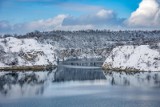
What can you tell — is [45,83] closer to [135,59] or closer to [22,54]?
[135,59]

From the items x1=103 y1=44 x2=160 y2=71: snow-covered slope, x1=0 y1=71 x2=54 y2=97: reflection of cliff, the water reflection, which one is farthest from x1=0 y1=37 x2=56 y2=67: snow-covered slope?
x1=0 y1=71 x2=54 y2=97: reflection of cliff

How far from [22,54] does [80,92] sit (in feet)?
208

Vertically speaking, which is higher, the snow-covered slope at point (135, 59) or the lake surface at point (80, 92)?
the snow-covered slope at point (135, 59)

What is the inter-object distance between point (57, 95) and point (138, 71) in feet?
165

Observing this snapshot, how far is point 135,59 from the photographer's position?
11638 cm

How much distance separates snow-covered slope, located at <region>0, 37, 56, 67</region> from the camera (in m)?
124

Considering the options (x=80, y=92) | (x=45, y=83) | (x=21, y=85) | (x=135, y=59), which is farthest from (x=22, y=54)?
(x=80, y=92)

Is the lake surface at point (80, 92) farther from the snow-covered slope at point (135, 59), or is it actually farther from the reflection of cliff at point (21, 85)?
the snow-covered slope at point (135, 59)

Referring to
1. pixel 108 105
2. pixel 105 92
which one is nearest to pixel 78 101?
pixel 108 105

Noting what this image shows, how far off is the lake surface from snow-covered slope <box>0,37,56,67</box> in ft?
91.9

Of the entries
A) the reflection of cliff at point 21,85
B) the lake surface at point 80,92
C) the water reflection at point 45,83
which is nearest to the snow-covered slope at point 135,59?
the water reflection at point 45,83

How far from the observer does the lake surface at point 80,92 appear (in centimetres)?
5603

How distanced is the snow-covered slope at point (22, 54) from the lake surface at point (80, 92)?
91.9ft

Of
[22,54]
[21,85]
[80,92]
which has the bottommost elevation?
[80,92]
